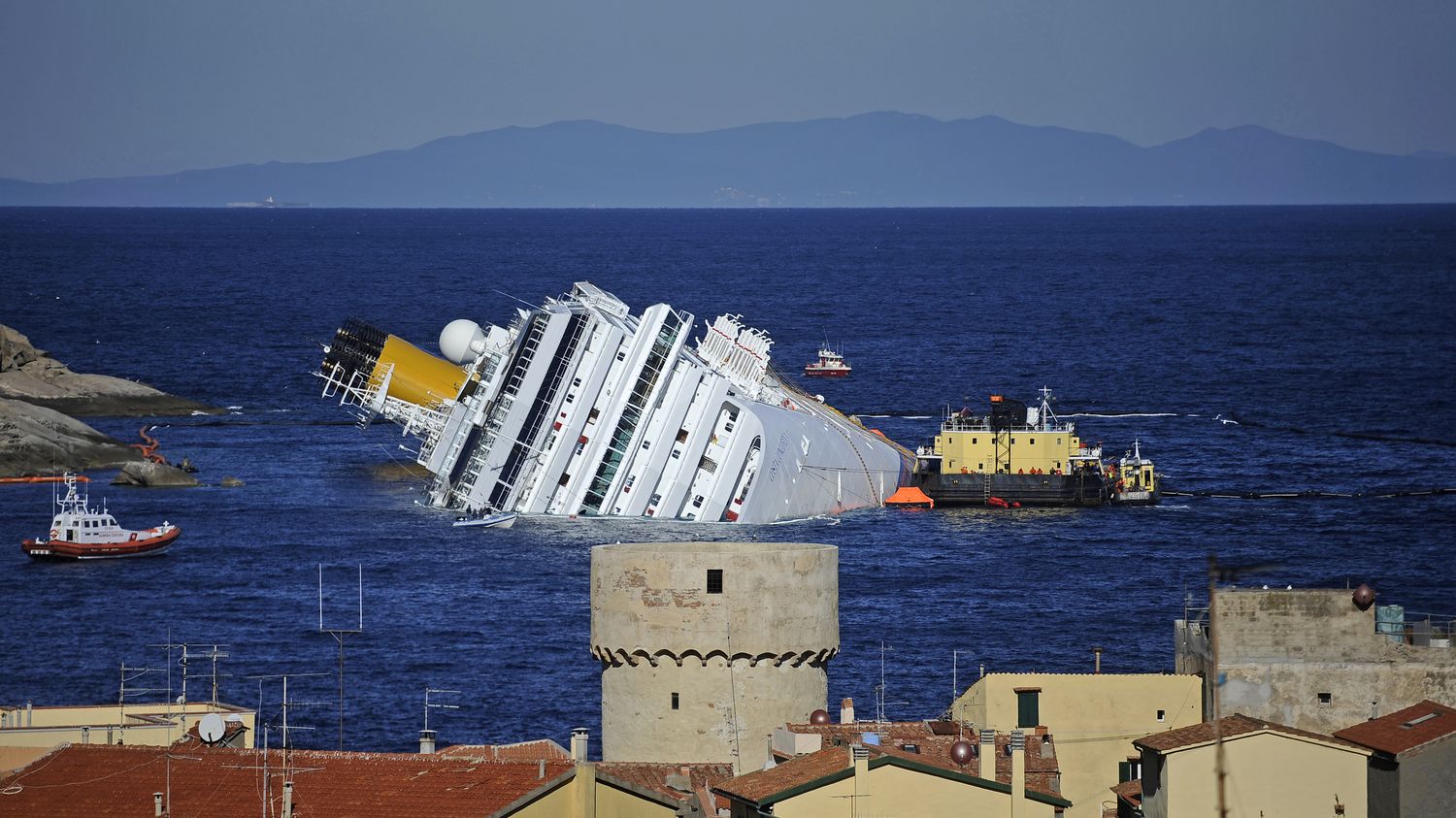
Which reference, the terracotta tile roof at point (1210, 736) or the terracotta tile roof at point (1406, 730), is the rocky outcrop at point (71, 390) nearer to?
the terracotta tile roof at point (1210, 736)

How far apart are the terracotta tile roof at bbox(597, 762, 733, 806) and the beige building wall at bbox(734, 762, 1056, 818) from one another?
171 cm

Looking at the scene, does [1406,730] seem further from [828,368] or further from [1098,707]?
[828,368]

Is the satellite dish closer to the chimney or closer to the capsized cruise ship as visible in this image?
the chimney

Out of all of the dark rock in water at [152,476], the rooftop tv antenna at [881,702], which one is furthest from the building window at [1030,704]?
the dark rock in water at [152,476]

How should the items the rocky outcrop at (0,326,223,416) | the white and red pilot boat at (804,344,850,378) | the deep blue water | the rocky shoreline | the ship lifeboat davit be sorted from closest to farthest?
the deep blue water → the ship lifeboat davit → the rocky shoreline → the rocky outcrop at (0,326,223,416) → the white and red pilot boat at (804,344,850,378)

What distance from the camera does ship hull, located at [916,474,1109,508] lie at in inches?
3873

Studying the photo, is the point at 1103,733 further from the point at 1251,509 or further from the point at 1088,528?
the point at 1251,509

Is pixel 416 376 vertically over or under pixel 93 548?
over

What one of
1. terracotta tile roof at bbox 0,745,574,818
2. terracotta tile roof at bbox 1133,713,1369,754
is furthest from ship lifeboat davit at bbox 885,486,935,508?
terracotta tile roof at bbox 1133,713,1369,754

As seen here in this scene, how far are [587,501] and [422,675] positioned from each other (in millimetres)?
23596

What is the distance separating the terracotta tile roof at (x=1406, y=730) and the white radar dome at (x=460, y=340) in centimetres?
6264

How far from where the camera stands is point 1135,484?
10056 cm

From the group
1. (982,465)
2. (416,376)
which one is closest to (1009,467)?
(982,465)

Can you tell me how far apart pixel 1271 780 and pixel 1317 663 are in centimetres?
664
